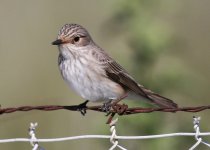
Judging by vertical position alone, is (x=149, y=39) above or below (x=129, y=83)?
above

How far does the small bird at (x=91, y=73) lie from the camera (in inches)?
320

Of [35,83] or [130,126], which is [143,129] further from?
[35,83]

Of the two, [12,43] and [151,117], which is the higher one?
[12,43]

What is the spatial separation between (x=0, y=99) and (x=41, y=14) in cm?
220

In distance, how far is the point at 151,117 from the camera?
910 centimetres

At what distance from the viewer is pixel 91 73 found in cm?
825

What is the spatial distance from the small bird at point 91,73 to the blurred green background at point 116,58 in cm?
57

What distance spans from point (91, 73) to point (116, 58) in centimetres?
102

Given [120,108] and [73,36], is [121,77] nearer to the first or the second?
[73,36]

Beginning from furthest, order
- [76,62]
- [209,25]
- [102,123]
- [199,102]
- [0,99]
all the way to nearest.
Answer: [209,25]
[0,99]
[199,102]
[102,123]
[76,62]

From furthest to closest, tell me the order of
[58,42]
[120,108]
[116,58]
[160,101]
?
[116,58]
[160,101]
[58,42]
[120,108]

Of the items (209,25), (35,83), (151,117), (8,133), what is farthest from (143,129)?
(209,25)

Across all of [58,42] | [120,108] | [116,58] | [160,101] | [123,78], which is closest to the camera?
[120,108]

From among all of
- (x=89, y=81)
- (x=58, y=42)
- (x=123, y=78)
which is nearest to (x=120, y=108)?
(x=89, y=81)
